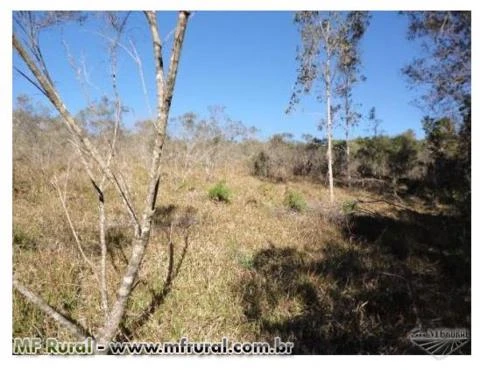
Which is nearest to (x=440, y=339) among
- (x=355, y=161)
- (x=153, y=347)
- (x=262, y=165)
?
(x=153, y=347)

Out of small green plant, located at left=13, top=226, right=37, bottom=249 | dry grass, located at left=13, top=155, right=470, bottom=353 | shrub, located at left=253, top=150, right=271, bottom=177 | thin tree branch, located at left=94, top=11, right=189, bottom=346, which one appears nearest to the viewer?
thin tree branch, located at left=94, top=11, right=189, bottom=346

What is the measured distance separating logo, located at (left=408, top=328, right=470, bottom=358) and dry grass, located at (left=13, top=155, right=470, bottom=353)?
0.11 metres

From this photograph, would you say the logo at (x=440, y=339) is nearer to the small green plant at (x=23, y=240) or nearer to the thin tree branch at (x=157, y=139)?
the thin tree branch at (x=157, y=139)

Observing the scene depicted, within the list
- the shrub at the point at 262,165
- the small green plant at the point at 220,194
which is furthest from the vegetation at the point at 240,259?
the shrub at the point at 262,165

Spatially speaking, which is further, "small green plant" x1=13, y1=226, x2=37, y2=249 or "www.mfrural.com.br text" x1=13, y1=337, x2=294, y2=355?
"small green plant" x1=13, y1=226, x2=37, y2=249

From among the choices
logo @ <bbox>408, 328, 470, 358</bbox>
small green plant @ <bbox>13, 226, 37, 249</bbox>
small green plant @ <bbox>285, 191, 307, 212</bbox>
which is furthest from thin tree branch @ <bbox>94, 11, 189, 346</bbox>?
small green plant @ <bbox>285, 191, 307, 212</bbox>

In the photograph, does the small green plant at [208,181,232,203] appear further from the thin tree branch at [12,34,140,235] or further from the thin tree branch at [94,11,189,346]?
the thin tree branch at [12,34,140,235]

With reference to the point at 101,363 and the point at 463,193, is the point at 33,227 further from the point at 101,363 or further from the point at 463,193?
the point at 463,193

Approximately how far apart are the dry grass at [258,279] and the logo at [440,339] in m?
0.11

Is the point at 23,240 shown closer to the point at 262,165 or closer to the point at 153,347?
the point at 153,347

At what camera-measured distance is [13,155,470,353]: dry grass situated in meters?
2.84

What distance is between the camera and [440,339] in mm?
2582
